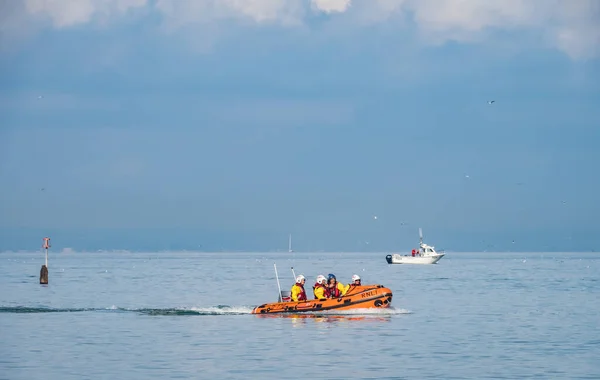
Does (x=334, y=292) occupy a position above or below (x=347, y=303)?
above

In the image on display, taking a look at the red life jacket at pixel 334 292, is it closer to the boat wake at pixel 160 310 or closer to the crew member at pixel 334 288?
the crew member at pixel 334 288

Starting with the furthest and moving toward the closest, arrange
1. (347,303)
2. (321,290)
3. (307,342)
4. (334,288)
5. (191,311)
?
(191,311)
(334,288)
(321,290)
(347,303)
(307,342)

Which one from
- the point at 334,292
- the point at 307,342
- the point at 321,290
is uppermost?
the point at 321,290

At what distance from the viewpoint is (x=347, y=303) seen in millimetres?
56719

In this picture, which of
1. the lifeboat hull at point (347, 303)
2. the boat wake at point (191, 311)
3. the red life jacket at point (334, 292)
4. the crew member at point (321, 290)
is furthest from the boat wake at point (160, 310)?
the red life jacket at point (334, 292)

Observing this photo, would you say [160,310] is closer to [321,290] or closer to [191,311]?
[191,311]

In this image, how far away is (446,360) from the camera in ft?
128

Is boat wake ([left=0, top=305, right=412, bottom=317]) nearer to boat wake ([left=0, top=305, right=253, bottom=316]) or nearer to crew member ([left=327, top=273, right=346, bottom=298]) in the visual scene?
boat wake ([left=0, top=305, right=253, bottom=316])

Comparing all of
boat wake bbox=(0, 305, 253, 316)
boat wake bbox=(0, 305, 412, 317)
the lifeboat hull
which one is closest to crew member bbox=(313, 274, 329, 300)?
the lifeboat hull

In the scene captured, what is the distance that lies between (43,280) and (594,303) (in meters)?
51.5

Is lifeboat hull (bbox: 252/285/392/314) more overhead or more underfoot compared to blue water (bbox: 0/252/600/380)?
more overhead

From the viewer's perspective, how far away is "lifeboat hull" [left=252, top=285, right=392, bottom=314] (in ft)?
184

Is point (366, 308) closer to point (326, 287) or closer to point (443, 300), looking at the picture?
point (326, 287)

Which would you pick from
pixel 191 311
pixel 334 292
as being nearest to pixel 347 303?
pixel 334 292
